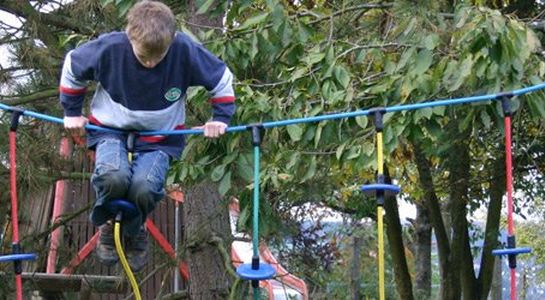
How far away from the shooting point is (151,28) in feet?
12.1

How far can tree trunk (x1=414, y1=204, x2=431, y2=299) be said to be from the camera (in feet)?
39.8

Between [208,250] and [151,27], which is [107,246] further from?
[208,250]

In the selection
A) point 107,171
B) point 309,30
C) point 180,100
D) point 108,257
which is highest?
point 309,30

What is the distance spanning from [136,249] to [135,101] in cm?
68

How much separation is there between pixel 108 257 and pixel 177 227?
428 cm

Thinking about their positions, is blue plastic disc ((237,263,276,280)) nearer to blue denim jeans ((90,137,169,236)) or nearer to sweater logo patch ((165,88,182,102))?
blue denim jeans ((90,137,169,236))

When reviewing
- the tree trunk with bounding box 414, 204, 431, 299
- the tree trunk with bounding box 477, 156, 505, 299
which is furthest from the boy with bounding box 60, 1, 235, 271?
the tree trunk with bounding box 414, 204, 431, 299

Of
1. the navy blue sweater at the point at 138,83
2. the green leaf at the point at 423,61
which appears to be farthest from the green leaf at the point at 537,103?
the navy blue sweater at the point at 138,83

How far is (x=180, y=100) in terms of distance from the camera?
418 cm

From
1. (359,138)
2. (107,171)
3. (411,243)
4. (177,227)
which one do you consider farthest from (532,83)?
(411,243)

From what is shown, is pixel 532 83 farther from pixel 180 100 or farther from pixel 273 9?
pixel 180 100

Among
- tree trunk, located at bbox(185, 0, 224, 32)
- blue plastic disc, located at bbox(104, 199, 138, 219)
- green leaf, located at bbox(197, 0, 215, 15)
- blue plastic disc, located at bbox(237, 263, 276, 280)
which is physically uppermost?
tree trunk, located at bbox(185, 0, 224, 32)

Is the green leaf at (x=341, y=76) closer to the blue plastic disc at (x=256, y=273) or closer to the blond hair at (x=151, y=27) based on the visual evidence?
the blue plastic disc at (x=256, y=273)

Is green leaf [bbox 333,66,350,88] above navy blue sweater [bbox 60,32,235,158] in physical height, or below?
above
